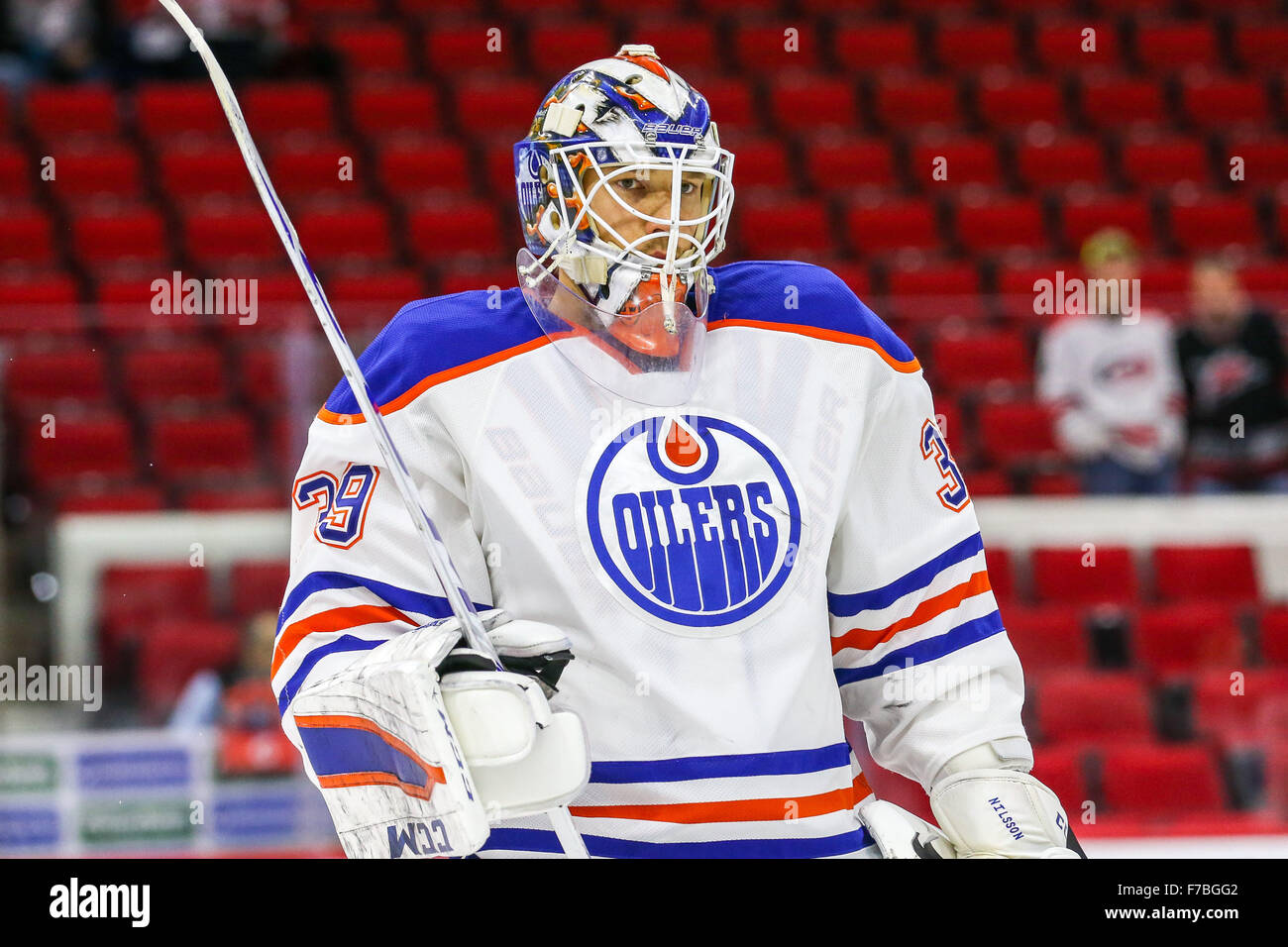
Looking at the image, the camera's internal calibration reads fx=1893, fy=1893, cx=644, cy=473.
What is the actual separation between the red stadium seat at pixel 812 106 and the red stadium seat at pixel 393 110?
1.17 meters

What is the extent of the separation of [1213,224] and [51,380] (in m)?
3.86

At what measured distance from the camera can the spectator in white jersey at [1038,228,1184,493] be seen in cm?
408

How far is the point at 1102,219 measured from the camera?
6004 millimetres

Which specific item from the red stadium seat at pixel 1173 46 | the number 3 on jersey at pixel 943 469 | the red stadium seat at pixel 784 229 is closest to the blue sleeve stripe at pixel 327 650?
the number 3 on jersey at pixel 943 469

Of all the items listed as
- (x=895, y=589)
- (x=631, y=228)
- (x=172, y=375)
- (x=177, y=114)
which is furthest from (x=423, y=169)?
(x=895, y=589)

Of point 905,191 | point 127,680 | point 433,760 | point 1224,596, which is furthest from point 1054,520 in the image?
point 433,760

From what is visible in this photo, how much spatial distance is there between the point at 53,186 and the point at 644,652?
15.3ft

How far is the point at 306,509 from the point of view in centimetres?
174

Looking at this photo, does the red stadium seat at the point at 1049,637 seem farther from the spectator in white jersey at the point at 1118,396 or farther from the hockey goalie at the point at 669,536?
the hockey goalie at the point at 669,536

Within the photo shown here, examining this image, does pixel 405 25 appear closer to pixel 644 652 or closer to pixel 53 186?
pixel 53 186

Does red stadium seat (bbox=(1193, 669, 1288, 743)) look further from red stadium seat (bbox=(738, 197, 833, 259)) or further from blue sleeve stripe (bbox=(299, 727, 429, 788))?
blue sleeve stripe (bbox=(299, 727, 429, 788))
